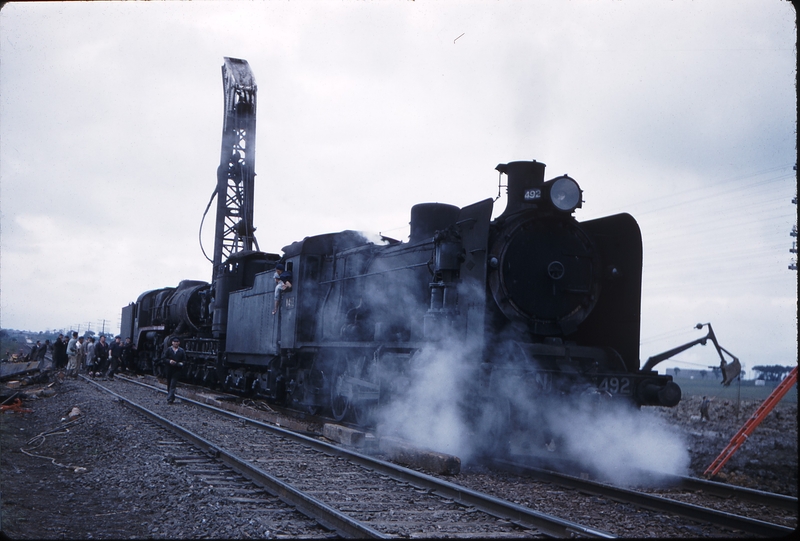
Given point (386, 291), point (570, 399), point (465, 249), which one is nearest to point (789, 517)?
point (570, 399)

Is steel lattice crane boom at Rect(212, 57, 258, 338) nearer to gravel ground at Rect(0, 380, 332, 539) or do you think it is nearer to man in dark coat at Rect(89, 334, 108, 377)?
man in dark coat at Rect(89, 334, 108, 377)

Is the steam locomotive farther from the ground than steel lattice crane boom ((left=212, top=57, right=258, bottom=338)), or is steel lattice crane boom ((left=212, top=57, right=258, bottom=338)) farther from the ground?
steel lattice crane boom ((left=212, top=57, right=258, bottom=338))

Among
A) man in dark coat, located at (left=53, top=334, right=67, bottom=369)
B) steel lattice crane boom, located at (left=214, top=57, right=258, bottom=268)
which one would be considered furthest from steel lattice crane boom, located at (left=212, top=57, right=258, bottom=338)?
man in dark coat, located at (left=53, top=334, right=67, bottom=369)

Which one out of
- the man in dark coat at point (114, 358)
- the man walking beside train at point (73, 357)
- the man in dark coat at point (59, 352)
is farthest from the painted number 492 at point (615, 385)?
the man in dark coat at point (59, 352)

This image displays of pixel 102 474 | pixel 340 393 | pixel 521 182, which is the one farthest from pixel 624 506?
pixel 340 393

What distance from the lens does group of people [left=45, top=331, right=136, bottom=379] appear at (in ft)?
86.1

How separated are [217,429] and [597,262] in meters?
7.00

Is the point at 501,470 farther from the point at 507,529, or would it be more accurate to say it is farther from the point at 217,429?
the point at 217,429

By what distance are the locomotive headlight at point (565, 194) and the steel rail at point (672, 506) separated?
3.48m

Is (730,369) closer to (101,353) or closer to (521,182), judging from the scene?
(521,182)

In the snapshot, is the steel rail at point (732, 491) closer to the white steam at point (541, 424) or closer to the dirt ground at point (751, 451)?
the white steam at point (541, 424)

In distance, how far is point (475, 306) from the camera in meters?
8.48

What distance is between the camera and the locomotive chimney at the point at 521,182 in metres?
9.03

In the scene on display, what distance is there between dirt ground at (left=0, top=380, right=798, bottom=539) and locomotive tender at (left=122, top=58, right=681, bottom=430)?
2.76 meters
